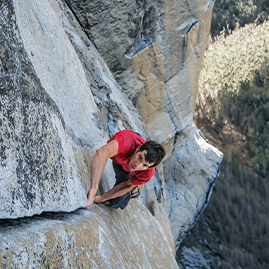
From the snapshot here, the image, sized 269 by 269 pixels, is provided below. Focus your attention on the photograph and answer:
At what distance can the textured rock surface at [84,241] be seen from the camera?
1.29m

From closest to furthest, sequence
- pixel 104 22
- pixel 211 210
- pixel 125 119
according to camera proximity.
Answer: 1. pixel 125 119
2. pixel 104 22
3. pixel 211 210

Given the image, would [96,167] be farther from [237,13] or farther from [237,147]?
[237,13]

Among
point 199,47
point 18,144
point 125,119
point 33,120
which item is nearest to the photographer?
point 18,144

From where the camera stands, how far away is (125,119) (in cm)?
372

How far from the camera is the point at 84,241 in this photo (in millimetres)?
1758

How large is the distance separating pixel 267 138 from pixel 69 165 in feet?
38.9

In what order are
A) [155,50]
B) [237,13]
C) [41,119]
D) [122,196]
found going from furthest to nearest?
[237,13] → [155,50] → [122,196] → [41,119]

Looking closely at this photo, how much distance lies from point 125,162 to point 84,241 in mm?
865

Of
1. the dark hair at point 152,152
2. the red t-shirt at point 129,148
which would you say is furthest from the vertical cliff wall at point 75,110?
the dark hair at point 152,152

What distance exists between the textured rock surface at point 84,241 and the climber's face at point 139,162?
435 mm

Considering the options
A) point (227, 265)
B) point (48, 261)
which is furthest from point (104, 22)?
point (227, 265)

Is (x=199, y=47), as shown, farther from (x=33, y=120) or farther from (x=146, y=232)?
(x=33, y=120)

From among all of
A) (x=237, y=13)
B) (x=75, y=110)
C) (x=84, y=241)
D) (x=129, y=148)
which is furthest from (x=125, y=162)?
(x=237, y=13)

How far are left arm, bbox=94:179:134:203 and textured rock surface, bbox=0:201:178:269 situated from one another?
0.08 meters
